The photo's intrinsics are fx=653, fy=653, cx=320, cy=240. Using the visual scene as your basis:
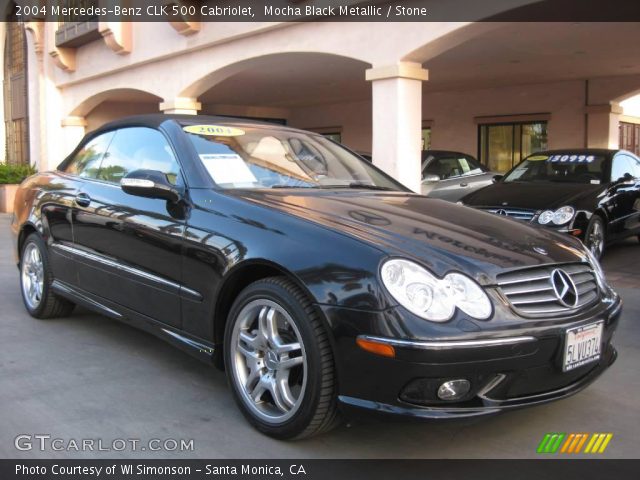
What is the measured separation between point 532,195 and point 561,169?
1.24 meters

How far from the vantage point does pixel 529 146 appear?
15664 millimetres

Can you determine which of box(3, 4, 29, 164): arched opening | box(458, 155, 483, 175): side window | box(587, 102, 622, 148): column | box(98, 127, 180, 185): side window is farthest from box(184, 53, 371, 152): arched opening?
box(98, 127, 180, 185): side window

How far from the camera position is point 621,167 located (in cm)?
852

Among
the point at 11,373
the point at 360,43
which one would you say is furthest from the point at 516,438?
the point at 360,43

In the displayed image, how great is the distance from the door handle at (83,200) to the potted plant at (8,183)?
1320cm

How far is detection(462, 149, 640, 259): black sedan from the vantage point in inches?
285

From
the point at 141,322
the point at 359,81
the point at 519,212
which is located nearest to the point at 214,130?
the point at 141,322

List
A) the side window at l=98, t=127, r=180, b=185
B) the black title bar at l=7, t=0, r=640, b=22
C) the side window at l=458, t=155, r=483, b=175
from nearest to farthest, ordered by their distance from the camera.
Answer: the side window at l=98, t=127, r=180, b=185 → the black title bar at l=7, t=0, r=640, b=22 → the side window at l=458, t=155, r=483, b=175

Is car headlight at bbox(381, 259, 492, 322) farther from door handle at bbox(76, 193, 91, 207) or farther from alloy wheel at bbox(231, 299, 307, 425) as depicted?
door handle at bbox(76, 193, 91, 207)

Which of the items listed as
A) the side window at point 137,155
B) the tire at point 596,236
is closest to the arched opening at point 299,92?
the tire at point 596,236

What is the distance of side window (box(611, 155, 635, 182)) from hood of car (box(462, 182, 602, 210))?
1.79ft

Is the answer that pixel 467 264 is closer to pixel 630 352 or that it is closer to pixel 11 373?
pixel 630 352

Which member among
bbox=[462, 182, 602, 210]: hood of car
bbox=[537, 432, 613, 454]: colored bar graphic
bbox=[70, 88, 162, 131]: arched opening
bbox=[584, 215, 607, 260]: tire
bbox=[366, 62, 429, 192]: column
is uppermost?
bbox=[70, 88, 162, 131]: arched opening

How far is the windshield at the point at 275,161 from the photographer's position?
3771mm
